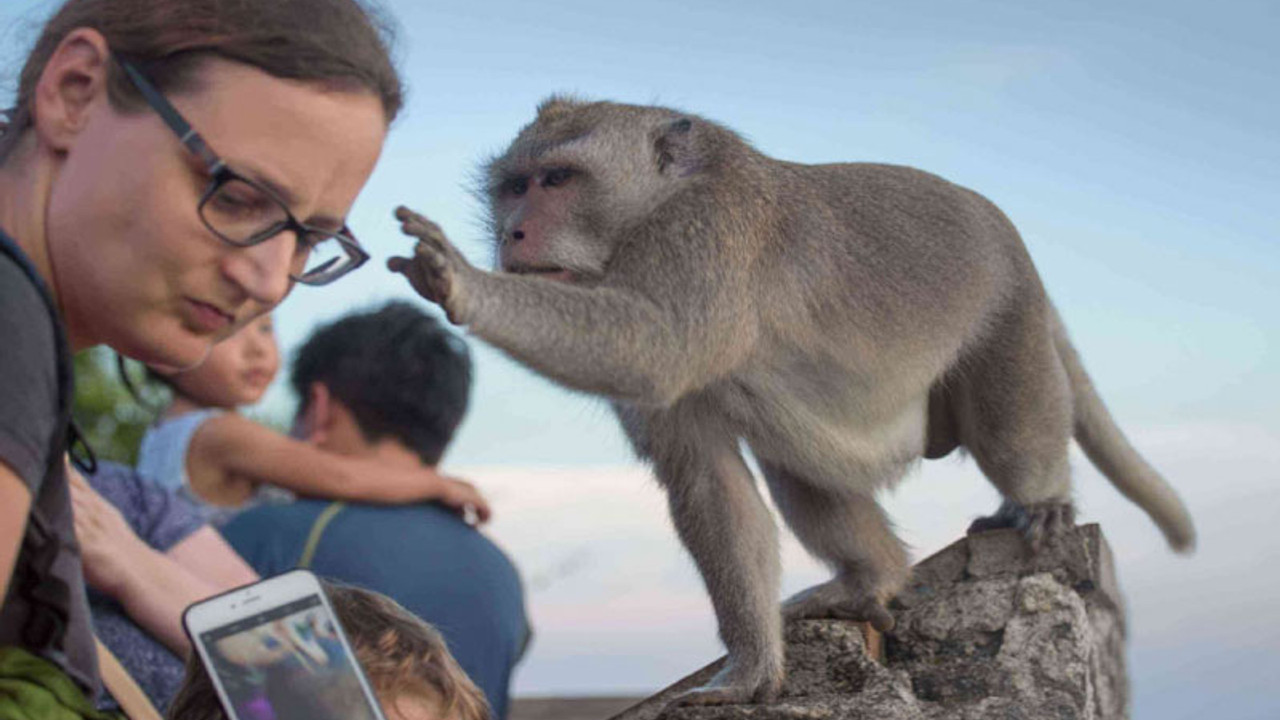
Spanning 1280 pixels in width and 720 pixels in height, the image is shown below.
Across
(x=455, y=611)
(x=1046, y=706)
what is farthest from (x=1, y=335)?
(x=455, y=611)

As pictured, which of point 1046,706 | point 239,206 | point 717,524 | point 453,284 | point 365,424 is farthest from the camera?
point 365,424

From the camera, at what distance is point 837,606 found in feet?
13.4

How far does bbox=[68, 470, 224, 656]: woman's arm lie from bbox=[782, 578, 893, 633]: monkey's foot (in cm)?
175

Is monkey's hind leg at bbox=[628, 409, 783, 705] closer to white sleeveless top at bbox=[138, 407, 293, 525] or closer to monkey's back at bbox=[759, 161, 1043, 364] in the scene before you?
monkey's back at bbox=[759, 161, 1043, 364]

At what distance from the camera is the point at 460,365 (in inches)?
203

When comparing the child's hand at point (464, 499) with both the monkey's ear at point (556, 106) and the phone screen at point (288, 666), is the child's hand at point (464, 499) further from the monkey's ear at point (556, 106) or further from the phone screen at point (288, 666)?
the phone screen at point (288, 666)

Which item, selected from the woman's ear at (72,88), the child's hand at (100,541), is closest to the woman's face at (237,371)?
the child's hand at (100,541)

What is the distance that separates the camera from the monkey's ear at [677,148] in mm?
4094

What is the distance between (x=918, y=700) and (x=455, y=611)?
1741 millimetres

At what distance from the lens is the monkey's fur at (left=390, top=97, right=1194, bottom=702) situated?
3600 millimetres

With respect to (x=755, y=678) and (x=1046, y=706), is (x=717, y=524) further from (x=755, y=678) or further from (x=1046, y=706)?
(x=1046, y=706)

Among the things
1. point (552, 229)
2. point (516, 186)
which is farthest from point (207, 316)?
point (516, 186)

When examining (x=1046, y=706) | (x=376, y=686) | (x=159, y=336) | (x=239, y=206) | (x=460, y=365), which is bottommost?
(x=1046, y=706)

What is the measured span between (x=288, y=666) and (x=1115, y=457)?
13.2ft
